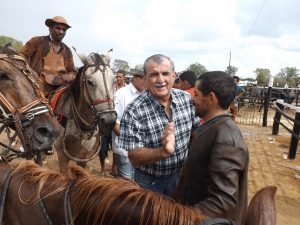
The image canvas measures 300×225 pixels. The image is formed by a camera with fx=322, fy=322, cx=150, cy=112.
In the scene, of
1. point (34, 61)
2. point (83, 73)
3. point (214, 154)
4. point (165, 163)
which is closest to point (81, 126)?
point (83, 73)

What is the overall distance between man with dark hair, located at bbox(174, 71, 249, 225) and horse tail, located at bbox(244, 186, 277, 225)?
328 mm

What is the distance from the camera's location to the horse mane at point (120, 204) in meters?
1.22

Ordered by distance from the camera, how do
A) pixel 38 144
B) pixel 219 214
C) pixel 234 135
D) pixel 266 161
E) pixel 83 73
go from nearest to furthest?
pixel 219 214 < pixel 234 135 < pixel 38 144 < pixel 83 73 < pixel 266 161

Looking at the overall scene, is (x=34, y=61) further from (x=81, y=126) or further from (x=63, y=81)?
(x=81, y=126)

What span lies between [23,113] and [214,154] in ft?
6.82

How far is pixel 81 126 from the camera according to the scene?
182 inches

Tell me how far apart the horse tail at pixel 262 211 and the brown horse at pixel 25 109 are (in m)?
2.27

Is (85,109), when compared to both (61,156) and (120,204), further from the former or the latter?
(120,204)

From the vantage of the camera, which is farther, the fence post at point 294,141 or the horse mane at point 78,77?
the fence post at point 294,141

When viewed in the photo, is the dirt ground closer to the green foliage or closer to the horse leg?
the horse leg

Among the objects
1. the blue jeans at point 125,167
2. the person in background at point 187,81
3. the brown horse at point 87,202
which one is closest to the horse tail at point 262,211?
the brown horse at point 87,202

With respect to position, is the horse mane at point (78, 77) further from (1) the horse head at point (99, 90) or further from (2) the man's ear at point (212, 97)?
(2) the man's ear at point (212, 97)

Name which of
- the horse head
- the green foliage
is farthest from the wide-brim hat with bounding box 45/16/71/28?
the horse head

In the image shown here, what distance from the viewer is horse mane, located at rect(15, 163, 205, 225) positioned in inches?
48.2
